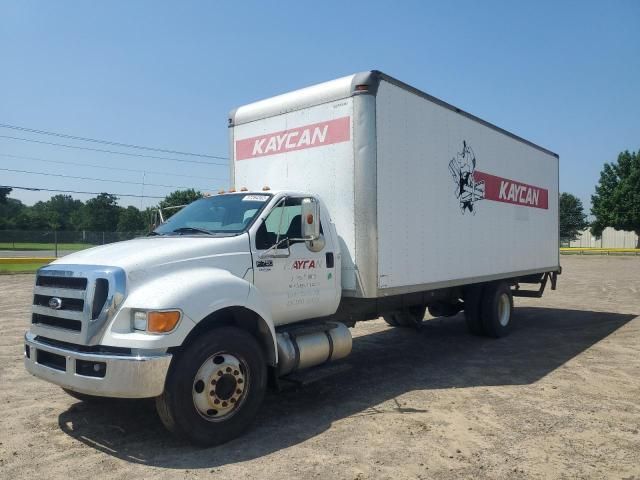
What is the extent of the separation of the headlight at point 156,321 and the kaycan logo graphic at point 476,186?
504 cm

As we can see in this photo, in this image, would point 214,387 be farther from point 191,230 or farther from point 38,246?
point 38,246

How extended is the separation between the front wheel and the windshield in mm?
1165

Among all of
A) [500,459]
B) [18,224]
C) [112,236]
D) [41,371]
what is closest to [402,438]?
[500,459]

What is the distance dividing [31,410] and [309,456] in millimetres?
3140

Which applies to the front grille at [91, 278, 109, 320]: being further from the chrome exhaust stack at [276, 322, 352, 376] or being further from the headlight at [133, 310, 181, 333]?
the chrome exhaust stack at [276, 322, 352, 376]

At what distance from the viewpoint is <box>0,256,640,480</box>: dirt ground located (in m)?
3.97

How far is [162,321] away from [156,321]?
0.15 feet

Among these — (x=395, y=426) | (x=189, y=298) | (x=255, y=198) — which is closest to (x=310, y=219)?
(x=255, y=198)

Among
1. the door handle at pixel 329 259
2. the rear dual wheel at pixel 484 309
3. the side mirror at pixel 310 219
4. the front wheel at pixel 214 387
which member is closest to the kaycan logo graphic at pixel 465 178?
the rear dual wheel at pixel 484 309

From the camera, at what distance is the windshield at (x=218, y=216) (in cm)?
523

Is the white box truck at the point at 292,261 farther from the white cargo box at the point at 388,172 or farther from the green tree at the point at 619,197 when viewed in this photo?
the green tree at the point at 619,197

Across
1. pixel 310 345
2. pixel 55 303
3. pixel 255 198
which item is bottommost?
pixel 310 345

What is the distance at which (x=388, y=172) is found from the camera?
625cm

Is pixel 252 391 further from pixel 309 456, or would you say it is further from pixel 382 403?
pixel 382 403
